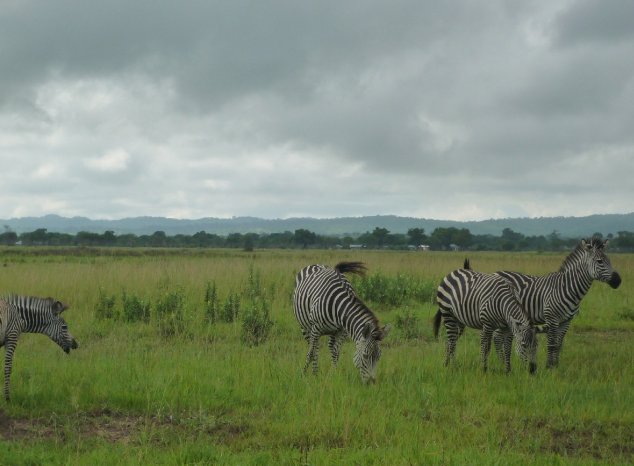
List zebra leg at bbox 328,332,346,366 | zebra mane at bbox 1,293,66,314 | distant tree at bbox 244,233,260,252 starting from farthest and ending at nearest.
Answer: distant tree at bbox 244,233,260,252 < zebra leg at bbox 328,332,346,366 < zebra mane at bbox 1,293,66,314

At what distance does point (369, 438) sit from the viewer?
6641mm

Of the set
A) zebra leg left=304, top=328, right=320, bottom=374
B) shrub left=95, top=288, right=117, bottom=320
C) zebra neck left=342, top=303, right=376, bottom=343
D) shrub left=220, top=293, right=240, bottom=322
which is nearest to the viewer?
zebra neck left=342, top=303, right=376, bottom=343

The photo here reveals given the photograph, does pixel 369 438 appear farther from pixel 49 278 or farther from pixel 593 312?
pixel 49 278

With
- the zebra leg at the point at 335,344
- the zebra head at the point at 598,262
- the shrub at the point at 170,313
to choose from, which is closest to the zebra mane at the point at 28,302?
the zebra leg at the point at 335,344

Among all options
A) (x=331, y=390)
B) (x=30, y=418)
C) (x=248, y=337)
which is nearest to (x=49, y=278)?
(x=248, y=337)

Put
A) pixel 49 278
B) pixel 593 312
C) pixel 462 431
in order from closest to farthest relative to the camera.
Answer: pixel 462 431 → pixel 593 312 → pixel 49 278

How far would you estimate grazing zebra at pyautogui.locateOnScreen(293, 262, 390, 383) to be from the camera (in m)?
8.03

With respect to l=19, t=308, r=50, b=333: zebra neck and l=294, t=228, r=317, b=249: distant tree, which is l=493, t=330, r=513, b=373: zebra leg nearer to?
l=19, t=308, r=50, b=333: zebra neck

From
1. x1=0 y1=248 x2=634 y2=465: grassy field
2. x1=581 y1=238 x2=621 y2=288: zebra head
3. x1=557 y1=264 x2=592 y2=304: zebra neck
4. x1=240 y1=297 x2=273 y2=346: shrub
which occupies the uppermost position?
x1=581 y1=238 x2=621 y2=288: zebra head

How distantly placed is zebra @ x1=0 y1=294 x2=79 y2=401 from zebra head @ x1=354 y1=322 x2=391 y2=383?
436 centimetres

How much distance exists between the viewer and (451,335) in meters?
10.7

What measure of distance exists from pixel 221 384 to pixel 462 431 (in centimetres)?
341

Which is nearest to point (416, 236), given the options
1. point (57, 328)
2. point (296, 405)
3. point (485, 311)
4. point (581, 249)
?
point (581, 249)

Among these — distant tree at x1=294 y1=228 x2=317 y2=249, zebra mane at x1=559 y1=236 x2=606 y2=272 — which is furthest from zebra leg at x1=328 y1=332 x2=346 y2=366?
distant tree at x1=294 y1=228 x2=317 y2=249
